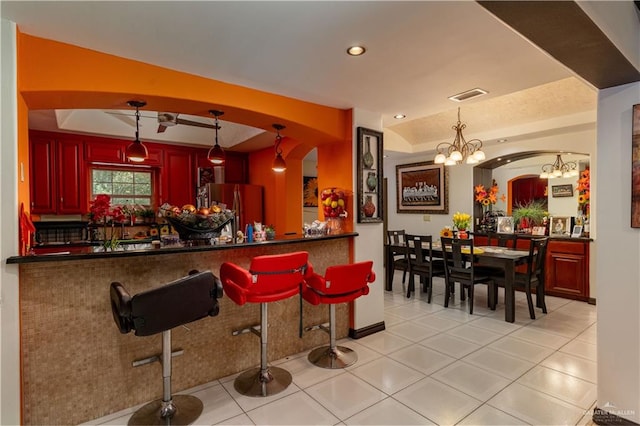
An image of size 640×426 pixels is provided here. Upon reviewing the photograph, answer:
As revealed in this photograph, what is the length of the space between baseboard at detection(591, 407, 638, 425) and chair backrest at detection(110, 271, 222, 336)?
102 inches

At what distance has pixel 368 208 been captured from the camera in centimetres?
364

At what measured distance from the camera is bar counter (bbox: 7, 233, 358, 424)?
2.02 m

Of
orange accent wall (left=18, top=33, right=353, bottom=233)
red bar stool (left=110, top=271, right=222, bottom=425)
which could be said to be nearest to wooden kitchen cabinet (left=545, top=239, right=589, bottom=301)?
orange accent wall (left=18, top=33, right=353, bottom=233)

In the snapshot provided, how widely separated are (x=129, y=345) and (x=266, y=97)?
2265 mm

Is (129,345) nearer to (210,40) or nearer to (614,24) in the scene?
(210,40)

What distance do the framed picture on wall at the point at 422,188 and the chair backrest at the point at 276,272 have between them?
4.83 m

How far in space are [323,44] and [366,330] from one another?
2868mm

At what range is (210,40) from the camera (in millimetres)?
2076

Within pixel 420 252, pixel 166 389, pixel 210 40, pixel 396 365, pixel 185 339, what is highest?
pixel 210 40

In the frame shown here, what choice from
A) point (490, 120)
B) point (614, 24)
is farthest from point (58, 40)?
point (490, 120)

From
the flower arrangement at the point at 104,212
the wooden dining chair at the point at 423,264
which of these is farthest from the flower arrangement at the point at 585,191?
the flower arrangement at the point at 104,212

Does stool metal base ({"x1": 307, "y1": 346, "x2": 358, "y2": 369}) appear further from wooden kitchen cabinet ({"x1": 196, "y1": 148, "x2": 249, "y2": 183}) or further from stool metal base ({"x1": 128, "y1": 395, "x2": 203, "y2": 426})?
wooden kitchen cabinet ({"x1": 196, "y1": 148, "x2": 249, "y2": 183})

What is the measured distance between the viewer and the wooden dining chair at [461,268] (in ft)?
14.0

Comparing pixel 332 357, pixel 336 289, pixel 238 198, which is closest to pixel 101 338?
pixel 336 289
